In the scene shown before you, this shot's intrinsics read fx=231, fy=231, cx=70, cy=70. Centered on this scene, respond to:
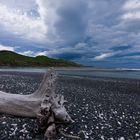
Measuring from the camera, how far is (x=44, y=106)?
32.1ft

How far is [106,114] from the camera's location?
43.0 feet

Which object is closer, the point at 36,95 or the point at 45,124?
the point at 45,124

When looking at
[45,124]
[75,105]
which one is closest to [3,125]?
[45,124]

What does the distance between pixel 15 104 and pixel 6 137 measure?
2163 mm

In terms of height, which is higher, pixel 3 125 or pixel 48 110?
pixel 48 110

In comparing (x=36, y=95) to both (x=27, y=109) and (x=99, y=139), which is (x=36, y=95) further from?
(x=99, y=139)

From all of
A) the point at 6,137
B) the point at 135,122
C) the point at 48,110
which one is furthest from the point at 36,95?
the point at 135,122

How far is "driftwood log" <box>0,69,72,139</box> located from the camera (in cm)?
962

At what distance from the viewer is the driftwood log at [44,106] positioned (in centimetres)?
962

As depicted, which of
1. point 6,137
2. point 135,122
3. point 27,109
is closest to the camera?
point 6,137

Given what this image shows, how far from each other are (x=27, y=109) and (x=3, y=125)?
1.33 metres

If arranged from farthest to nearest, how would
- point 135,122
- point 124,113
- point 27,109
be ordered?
point 124,113, point 135,122, point 27,109

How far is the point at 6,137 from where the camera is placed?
9031mm

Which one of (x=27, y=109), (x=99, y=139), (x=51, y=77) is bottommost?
(x=99, y=139)
